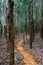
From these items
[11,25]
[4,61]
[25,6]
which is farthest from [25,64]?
[25,6]

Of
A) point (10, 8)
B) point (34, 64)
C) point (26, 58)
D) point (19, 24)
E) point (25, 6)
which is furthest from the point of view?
point (19, 24)

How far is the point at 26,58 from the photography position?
17422 millimetres

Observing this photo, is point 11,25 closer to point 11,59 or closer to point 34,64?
point 11,59

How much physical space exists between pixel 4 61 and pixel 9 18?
14.9ft

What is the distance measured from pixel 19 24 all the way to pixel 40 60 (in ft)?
135

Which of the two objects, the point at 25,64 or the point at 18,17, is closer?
the point at 25,64

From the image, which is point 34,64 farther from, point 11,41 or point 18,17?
point 18,17

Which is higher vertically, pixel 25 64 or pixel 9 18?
pixel 9 18

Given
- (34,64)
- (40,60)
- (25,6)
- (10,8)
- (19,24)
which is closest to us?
(10,8)

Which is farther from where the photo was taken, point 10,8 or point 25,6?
point 25,6

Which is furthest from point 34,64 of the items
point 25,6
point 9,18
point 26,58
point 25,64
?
point 25,6

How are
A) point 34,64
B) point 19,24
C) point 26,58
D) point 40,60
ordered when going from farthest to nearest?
point 19,24, point 26,58, point 40,60, point 34,64

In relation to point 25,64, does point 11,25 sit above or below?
above

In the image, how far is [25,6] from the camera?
170 ft
